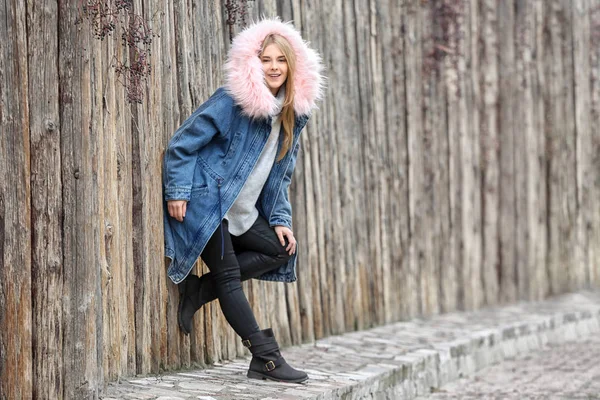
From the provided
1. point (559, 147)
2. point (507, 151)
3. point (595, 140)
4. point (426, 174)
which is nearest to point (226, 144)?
point (426, 174)

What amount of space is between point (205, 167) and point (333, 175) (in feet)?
6.02

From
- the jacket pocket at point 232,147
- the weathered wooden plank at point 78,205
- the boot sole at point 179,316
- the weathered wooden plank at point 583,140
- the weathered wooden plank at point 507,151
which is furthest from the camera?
the weathered wooden plank at point 583,140

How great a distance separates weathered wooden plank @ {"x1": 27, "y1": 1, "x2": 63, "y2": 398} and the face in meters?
1.34

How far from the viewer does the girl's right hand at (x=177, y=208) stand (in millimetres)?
5059

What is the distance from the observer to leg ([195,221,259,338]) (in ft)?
16.8

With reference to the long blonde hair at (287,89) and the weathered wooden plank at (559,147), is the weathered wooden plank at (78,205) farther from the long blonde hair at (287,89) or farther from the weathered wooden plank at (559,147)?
the weathered wooden plank at (559,147)

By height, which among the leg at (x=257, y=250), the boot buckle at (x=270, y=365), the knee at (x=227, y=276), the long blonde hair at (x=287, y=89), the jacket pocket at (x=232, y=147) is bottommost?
the boot buckle at (x=270, y=365)

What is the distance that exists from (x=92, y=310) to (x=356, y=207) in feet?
10.2

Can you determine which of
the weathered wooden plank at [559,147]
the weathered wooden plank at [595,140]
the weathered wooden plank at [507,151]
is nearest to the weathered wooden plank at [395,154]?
the weathered wooden plank at [507,151]

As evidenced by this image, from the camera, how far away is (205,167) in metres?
5.10

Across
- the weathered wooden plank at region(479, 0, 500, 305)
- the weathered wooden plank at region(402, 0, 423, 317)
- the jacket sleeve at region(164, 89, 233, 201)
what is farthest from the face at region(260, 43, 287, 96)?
the weathered wooden plank at region(479, 0, 500, 305)

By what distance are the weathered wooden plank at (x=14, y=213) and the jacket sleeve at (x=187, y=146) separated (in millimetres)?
1047

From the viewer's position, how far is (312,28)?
21.9 ft

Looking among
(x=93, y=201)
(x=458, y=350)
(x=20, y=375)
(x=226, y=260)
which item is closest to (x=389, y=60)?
(x=458, y=350)
